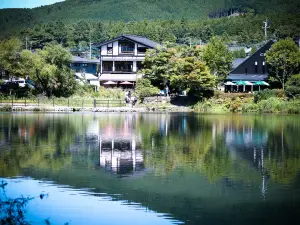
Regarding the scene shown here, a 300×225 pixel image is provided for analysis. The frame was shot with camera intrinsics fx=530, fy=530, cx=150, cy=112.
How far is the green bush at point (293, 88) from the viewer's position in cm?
4181

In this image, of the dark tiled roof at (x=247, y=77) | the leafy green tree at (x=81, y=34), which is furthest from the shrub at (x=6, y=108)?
the leafy green tree at (x=81, y=34)

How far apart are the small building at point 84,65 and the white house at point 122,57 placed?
747 centimetres

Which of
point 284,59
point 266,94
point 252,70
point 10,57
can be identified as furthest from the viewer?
point 252,70

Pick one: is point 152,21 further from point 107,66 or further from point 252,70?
point 252,70

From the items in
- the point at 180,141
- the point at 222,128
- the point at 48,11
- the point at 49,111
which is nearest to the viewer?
the point at 180,141

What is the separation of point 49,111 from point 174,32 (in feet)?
227

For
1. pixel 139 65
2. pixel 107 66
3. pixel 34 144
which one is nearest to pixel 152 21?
pixel 107 66

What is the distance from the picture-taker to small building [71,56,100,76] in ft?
208

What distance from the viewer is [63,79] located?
151ft

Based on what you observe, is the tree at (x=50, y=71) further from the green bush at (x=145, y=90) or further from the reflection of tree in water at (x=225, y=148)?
the reflection of tree in water at (x=225, y=148)

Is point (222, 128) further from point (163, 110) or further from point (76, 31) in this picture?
point (76, 31)

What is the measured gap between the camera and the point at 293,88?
137ft

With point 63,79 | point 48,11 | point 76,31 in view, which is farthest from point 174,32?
point 63,79

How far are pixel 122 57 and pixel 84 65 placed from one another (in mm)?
10513
